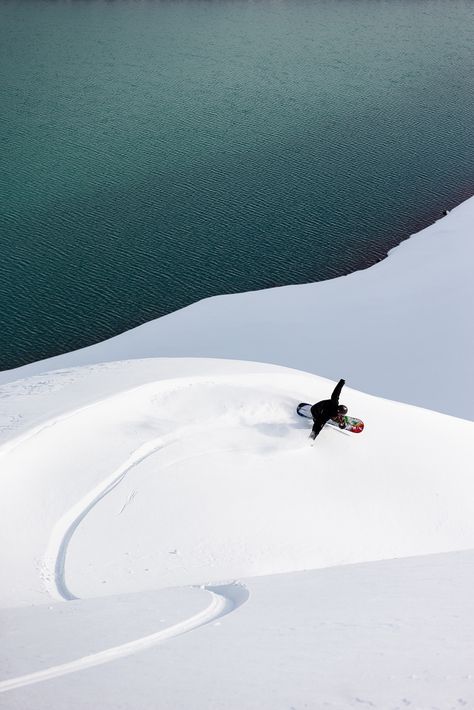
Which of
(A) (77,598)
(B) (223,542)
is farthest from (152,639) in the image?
(B) (223,542)

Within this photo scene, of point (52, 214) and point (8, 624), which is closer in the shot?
point (8, 624)

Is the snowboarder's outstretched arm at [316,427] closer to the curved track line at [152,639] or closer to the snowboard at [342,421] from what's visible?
the snowboard at [342,421]

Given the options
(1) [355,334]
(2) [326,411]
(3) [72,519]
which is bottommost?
(3) [72,519]

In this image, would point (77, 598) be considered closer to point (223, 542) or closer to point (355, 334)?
point (223, 542)

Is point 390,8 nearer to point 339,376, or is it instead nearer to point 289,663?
point 339,376

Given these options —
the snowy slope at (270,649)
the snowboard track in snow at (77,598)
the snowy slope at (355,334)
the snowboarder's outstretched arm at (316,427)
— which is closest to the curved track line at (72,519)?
the snowboard track in snow at (77,598)

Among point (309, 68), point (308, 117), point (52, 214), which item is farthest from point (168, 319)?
point (309, 68)

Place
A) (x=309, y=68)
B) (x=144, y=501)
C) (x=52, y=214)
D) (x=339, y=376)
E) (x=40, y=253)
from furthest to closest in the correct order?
(x=309, y=68)
(x=52, y=214)
(x=40, y=253)
(x=339, y=376)
(x=144, y=501)
